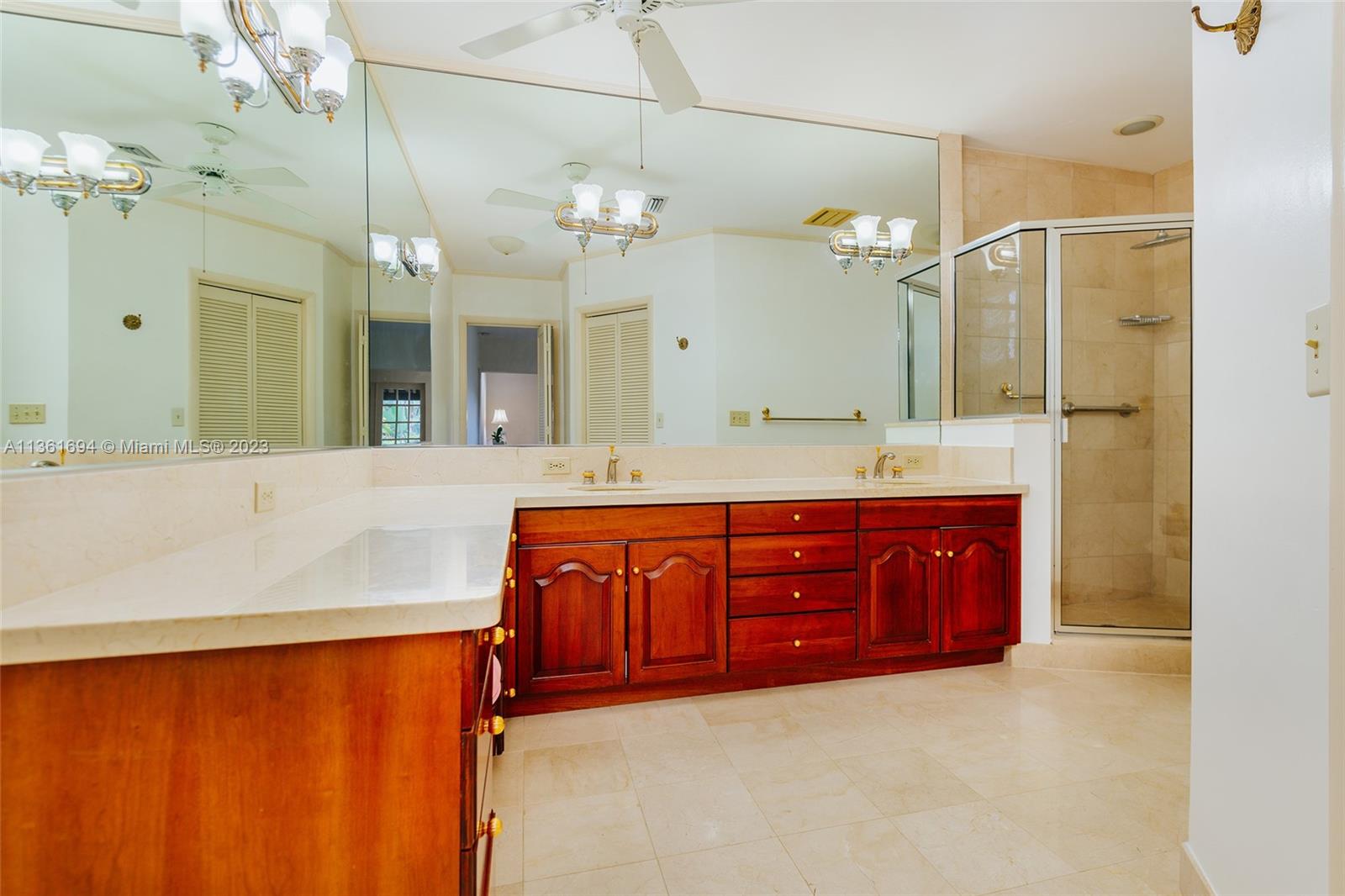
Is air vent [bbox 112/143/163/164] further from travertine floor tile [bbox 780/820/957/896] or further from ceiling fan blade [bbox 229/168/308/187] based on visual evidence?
travertine floor tile [bbox 780/820/957/896]

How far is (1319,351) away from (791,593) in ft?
5.49

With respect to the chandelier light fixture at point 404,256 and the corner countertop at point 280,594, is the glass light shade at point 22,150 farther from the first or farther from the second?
the chandelier light fixture at point 404,256

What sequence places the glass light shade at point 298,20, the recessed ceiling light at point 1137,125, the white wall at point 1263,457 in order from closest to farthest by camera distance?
the white wall at point 1263,457, the glass light shade at point 298,20, the recessed ceiling light at point 1137,125

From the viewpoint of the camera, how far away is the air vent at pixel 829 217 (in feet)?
9.34

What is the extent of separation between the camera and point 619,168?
2.60 meters

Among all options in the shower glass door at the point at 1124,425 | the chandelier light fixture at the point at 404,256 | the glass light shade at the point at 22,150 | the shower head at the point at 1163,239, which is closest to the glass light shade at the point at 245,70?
the glass light shade at the point at 22,150

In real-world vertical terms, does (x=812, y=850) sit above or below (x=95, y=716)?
below

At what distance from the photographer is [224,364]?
44.5 inches

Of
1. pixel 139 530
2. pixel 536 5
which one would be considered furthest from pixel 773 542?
pixel 536 5

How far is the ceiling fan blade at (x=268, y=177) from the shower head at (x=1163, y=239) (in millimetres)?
3502

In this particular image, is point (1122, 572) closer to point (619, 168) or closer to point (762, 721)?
point (762, 721)

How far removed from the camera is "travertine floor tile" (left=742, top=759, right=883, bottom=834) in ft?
4.85

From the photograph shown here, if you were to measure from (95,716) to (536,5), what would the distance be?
2.47 metres

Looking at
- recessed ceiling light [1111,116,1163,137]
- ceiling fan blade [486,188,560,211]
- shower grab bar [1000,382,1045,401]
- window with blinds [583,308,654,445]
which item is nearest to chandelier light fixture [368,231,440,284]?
Answer: ceiling fan blade [486,188,560,211]
